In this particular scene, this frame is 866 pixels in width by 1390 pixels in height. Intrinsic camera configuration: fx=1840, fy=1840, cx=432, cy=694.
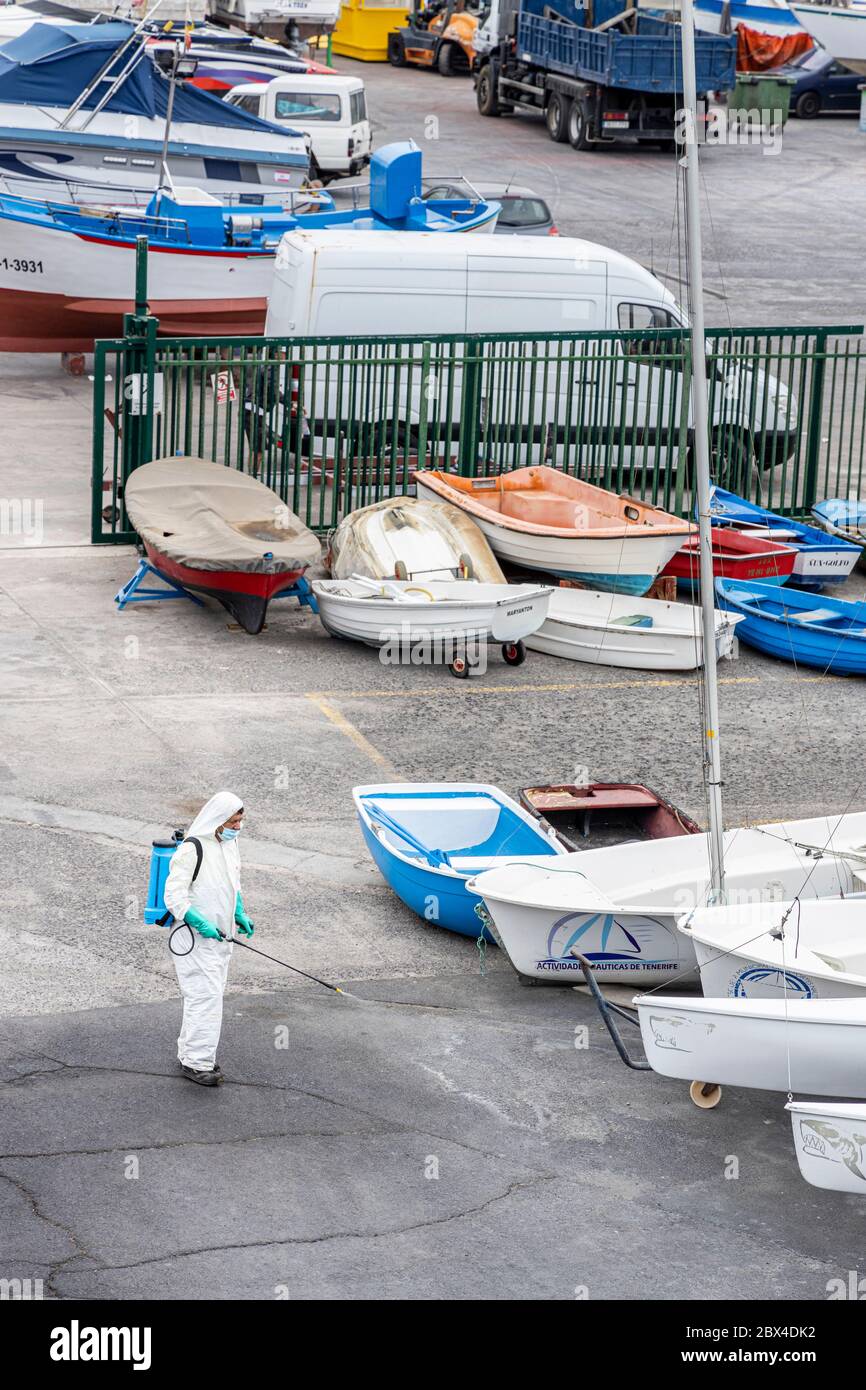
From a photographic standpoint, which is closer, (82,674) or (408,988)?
(408,988)

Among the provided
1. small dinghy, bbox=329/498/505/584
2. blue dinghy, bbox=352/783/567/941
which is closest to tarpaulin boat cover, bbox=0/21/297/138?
small dinghy, bbox=329/498/505/584

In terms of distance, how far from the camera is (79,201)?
28.4m

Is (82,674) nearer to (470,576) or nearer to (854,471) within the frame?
(470,576)

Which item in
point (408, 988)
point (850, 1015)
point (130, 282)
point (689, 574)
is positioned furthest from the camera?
point (130, 282)

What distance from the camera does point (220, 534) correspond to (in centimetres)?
1630

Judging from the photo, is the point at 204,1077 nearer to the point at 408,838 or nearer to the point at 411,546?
the point at 408,838

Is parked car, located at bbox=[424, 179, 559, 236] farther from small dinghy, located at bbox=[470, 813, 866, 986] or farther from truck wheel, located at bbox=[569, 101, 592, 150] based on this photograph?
small dinghy, located at bbox=[470, 813, 866, 986]

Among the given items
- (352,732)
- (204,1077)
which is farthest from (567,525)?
(204,1077)

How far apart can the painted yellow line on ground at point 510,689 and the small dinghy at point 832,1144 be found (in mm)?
7656

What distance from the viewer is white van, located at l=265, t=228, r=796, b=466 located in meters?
19.3

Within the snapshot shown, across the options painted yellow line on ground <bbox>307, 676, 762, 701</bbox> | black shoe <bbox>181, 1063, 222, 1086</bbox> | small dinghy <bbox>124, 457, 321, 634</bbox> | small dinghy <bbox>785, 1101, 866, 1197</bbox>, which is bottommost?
painted yellow line on ground <bbox>307, 676, 762, 701</bbox>

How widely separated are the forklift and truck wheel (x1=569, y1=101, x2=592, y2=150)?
10.6 meters
